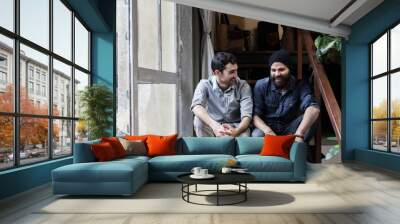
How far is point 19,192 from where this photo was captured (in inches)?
200

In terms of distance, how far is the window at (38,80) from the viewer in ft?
16.2

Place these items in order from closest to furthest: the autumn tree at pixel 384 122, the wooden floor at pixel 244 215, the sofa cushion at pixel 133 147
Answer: the wooden floor at pixel 244 215
the sofa cushion at pixel 133 147
the autumn tree at pixel 384 122

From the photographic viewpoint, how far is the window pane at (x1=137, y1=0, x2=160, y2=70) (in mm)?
8844

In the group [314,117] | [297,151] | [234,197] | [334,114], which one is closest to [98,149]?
[234,197]

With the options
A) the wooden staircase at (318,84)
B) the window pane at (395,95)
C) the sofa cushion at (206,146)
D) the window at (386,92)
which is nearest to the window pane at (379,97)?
the window at (386,92)

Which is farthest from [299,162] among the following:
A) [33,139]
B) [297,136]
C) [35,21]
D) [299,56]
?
[35,21]

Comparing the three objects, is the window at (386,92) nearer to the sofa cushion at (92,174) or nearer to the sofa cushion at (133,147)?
the sofa cushion at (133,147)

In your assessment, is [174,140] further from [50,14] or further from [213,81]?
[50,14]

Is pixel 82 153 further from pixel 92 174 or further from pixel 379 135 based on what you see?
pixel 379 135

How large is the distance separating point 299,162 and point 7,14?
4.26m

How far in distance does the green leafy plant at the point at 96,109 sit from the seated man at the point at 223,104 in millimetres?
1705

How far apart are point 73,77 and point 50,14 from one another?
141 centimetres

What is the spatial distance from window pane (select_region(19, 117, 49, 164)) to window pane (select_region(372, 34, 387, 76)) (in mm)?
6361

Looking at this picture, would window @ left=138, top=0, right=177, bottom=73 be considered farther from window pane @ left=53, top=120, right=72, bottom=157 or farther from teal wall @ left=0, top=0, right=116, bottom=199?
window pane @ left=53, top=120, right=72, bottom=157
